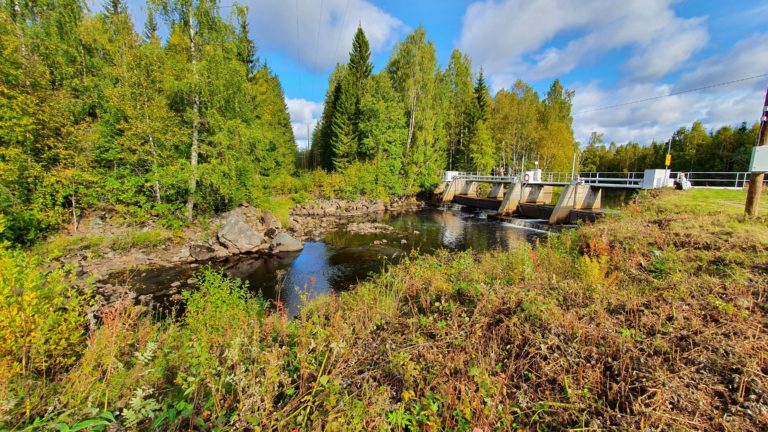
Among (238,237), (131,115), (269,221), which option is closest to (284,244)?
(238,237)

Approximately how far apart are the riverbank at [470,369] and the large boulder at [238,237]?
9.31 meters

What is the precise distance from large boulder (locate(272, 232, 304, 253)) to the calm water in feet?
1.43

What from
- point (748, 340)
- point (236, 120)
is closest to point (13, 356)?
point (748, 340)

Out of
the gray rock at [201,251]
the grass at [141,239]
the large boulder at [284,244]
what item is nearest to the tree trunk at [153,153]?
the grass at [141,239]

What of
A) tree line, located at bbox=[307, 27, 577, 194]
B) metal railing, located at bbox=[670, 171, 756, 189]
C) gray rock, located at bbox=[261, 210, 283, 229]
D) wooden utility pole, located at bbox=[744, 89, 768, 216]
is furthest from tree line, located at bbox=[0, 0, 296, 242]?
metal railing, located at bbox=[670, 171, 756, 189]

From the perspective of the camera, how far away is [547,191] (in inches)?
1051

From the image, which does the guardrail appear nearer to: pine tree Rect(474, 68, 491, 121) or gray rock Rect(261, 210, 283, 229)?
pine tree Rect(474, 68, 491, 121)

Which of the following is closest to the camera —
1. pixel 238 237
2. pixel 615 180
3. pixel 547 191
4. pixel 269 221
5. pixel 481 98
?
pixel 238 237

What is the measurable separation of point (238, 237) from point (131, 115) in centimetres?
647

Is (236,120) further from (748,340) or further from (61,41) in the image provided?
(748,340)

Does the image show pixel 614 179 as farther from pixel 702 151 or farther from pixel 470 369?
pixel 702 151

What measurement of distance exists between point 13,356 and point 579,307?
20.0 feet

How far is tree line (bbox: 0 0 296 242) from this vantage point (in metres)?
9.82

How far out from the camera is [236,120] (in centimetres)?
1370
